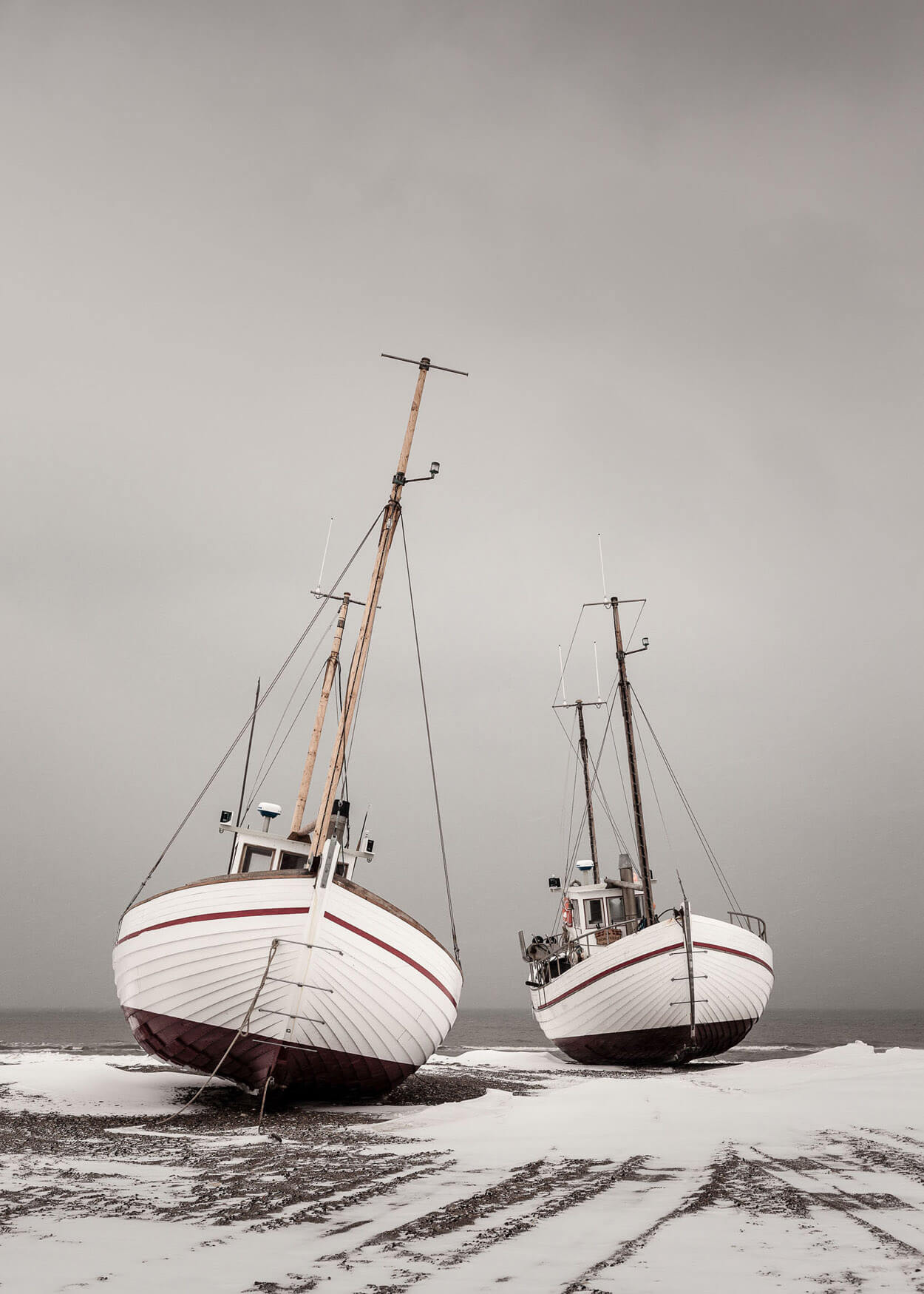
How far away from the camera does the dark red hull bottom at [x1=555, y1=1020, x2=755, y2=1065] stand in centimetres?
2216

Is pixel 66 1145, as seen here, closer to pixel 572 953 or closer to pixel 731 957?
pixel 731 957

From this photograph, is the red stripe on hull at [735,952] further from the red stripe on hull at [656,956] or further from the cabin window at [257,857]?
the cabin window at [257,857]

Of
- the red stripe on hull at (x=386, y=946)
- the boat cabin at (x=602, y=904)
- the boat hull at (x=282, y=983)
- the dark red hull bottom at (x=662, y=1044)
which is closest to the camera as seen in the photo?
the boat hull at (x=282, y=983)

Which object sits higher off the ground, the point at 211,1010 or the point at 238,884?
the point at 238,884

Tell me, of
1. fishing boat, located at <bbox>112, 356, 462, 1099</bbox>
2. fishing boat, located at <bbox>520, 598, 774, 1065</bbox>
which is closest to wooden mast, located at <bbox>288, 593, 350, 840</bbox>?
fishing boat, located at <bbox>112, 356, 462, 1099</bbox>

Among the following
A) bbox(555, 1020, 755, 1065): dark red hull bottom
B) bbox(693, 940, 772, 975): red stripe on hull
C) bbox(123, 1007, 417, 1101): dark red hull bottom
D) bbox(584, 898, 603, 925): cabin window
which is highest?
bbox(584, 898, 603, 925): cabin window

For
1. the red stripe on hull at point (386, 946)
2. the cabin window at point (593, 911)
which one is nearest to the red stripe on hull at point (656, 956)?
the cabin window at point (593, 911)

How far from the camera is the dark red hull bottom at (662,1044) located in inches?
872

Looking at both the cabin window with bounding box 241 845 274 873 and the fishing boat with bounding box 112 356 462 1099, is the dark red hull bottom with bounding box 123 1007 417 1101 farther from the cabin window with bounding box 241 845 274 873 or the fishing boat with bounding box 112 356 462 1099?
the cabin window with bounding box 241 845 274 873

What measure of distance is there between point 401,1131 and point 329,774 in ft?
16.2

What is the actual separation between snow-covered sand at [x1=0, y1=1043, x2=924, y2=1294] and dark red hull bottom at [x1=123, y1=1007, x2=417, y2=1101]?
0.46 meters

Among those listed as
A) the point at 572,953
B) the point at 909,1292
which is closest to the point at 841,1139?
the point at 909,1292

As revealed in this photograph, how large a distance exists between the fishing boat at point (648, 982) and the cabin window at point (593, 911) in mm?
34

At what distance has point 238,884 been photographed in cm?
1121
